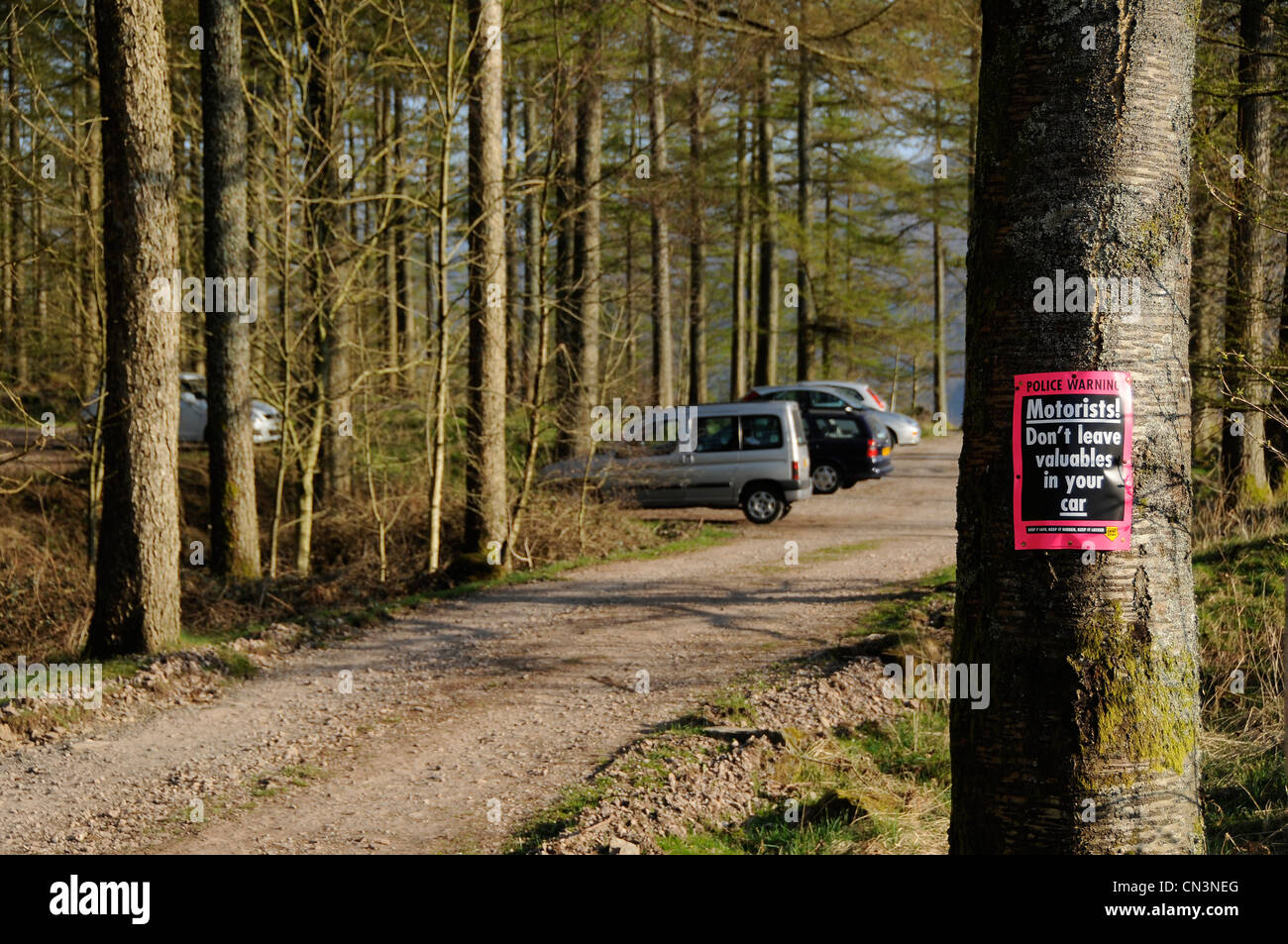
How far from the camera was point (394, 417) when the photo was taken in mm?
19297

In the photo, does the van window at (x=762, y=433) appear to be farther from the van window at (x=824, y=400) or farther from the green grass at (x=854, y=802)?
the green grass at (x=854, y=802)

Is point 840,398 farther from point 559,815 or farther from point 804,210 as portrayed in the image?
point 559,815

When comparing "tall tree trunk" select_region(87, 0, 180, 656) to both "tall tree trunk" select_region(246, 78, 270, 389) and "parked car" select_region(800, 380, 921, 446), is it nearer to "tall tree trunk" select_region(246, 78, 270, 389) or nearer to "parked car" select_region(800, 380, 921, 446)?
"tall tree trunk" select_region(246, 78, 270, 389)

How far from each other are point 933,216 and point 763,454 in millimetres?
23620

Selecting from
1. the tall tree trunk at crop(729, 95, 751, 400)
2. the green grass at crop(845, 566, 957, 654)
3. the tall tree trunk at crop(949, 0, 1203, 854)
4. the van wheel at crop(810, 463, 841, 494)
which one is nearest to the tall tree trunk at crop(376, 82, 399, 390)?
the green grass at crop(845, 566, 957, 654)

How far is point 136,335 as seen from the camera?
9164 mm

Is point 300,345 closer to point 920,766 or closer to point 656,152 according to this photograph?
point 656,152

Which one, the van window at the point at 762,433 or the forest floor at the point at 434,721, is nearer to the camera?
the forest floor at the point at 434,721

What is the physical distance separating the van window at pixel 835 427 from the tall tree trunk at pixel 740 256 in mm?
8680

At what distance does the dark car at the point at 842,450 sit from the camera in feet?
70.3

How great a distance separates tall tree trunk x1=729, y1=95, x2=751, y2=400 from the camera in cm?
2936

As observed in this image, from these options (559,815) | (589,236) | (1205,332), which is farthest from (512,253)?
(559,815)

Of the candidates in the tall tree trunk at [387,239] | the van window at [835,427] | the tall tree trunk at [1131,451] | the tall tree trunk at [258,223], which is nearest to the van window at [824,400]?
the van window at [835,427]
